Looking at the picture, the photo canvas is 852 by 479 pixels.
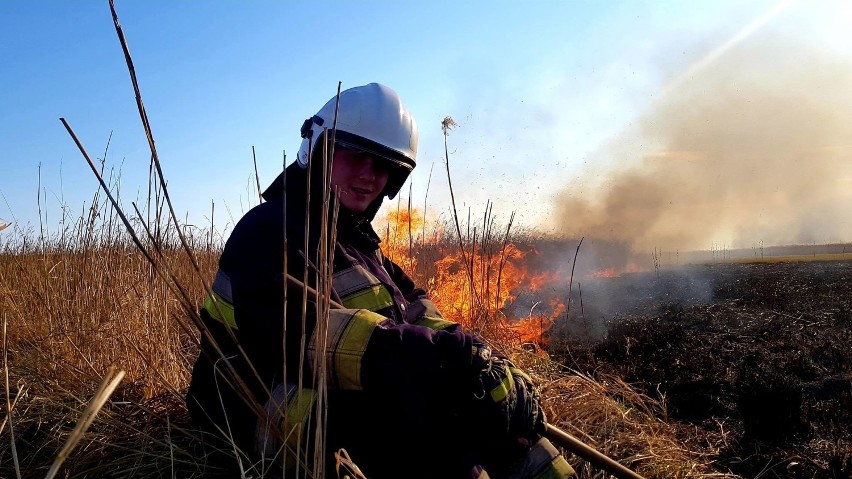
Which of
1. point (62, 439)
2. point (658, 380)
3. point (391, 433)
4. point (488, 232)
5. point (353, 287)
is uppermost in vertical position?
point (488, 232)

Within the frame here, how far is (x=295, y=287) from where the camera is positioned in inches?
76.5

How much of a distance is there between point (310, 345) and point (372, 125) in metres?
1.42

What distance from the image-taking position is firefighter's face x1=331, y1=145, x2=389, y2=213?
2.71 metres

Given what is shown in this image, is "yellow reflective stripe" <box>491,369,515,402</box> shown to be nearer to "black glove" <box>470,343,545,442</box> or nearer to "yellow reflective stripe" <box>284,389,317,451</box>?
"black glove" <box>470,343,545,442</box>

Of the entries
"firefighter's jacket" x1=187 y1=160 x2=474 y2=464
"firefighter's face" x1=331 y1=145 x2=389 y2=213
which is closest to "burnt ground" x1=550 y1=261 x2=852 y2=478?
"firefighter's jacket" x1=187 y1=160 x2=474 y2=464

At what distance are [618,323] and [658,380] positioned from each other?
3413mm

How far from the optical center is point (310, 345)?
1814mm

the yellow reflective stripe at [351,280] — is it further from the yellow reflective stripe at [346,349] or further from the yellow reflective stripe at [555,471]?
the yellow reflective stripe at [555,471]

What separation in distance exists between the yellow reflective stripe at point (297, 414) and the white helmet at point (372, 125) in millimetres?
1316

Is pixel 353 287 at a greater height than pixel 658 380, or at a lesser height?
greater

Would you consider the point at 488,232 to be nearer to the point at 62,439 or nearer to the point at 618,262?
the point at 62,439

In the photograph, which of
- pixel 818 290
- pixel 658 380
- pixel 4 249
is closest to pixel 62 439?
pixel 658 380

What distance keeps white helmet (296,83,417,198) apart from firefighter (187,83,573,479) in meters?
0.53

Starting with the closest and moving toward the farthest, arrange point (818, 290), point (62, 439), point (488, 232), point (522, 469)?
point (522, 469) → point (62, 439) → point (488, 232) → point (818, 290)
